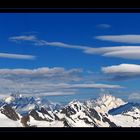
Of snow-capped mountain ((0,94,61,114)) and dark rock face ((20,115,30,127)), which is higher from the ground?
snow-capped mountain ((0,94,61,114))

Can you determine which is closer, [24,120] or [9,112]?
[24,120]

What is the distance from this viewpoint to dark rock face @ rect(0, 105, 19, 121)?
1251 mm

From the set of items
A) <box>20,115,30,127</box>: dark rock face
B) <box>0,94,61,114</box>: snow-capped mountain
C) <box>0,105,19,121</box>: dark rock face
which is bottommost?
<box>20,115,30,127</box>: dark rock face

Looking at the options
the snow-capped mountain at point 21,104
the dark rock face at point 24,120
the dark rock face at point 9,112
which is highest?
the snow-capped mountain at point 21,104

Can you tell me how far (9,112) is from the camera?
136cm

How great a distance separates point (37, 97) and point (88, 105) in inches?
8.2

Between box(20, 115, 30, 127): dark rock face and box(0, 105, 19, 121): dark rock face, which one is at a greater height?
box(0, 105, 19, 121): dark rock face

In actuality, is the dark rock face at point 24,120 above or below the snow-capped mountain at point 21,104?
below

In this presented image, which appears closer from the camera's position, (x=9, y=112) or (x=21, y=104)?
(x=21, y=104)

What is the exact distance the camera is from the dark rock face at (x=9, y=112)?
4.10 ft
